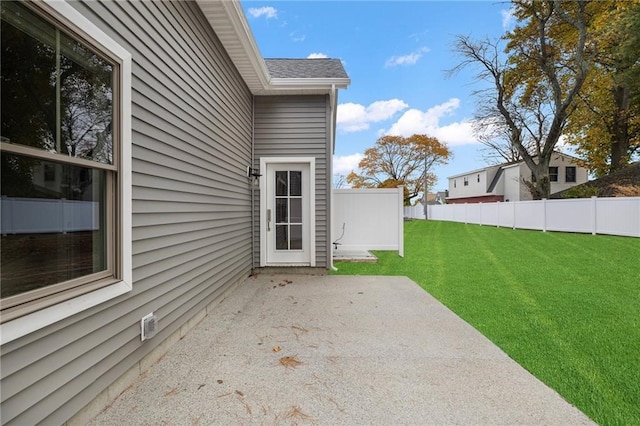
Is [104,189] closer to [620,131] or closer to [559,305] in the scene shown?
[559,305]

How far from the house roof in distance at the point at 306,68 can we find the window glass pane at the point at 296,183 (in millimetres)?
1717

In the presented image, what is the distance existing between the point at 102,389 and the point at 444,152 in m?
31.3

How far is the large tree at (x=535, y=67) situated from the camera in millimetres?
14047

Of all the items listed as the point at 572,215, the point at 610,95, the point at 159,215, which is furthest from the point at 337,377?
the point at 610,95

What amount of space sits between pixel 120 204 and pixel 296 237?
3796 mm

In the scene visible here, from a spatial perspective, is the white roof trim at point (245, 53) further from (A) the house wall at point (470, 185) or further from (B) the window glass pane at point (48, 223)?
(A) the house wall at point (470, 185)

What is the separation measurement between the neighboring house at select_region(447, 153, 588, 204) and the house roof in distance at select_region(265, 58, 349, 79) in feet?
68.3

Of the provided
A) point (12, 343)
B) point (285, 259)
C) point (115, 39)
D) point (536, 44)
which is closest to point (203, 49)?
A: point (115, 39)

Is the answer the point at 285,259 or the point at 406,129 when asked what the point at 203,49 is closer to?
the point at 285,259

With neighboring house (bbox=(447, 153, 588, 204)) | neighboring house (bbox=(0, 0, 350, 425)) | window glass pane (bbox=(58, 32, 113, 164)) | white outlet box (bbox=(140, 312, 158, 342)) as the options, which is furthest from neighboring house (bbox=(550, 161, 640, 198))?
window glass pane (bbox=(58, 32, 113, 164))

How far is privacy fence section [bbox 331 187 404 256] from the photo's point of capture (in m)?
6.69

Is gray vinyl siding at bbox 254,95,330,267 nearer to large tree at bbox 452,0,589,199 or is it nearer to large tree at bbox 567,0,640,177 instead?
large tree at bbox 452,0,589,199

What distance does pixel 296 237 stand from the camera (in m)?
5.64

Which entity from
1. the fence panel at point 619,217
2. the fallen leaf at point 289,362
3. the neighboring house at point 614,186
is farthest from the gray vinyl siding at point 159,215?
the neighboring house at point 614,186
